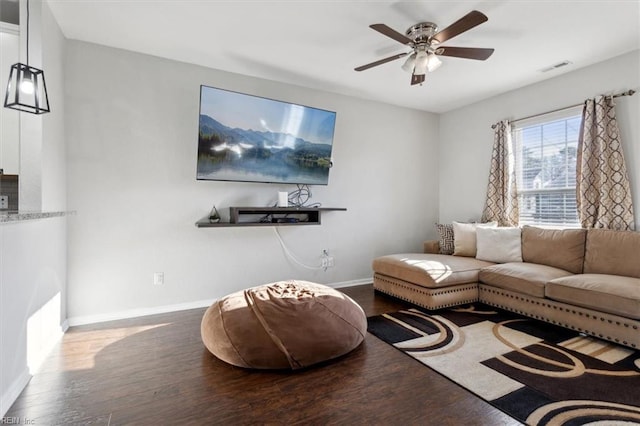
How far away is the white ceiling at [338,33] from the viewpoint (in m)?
2.37

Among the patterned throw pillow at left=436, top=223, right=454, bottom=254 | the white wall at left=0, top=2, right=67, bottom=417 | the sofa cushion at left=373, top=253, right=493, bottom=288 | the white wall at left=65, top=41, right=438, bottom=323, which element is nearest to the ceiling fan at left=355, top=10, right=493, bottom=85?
the white wall at left=65, top=41, right=438, bottom=323

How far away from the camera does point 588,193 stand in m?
3.29

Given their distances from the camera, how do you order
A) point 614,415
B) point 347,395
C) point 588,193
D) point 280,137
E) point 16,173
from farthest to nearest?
1. point 280,137
2. point 588,193
3. point 16,173
4. point 347,395
5. point 614,415

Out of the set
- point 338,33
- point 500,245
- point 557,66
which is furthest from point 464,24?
point 500,245

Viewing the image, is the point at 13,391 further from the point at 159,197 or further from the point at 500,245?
the point at 500,245

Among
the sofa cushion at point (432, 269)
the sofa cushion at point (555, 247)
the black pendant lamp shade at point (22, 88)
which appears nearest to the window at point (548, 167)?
the sofa cushion at point (555, 247)

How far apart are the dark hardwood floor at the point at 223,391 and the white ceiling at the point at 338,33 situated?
2577 mm

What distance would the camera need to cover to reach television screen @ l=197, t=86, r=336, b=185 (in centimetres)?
319

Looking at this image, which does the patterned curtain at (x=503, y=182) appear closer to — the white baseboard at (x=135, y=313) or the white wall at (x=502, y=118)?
the white wall at (x=502, y=118)

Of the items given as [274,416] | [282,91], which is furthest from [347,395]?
[282,91]

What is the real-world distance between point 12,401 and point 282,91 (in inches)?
136

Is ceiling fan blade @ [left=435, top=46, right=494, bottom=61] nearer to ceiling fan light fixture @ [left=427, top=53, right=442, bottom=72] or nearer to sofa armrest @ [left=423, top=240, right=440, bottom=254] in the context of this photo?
ceiling fan light fixture @ [left=427, top=53, right=442, bottom=72]

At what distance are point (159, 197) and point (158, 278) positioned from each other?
817mm

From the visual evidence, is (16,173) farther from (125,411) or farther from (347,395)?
(347,395)
